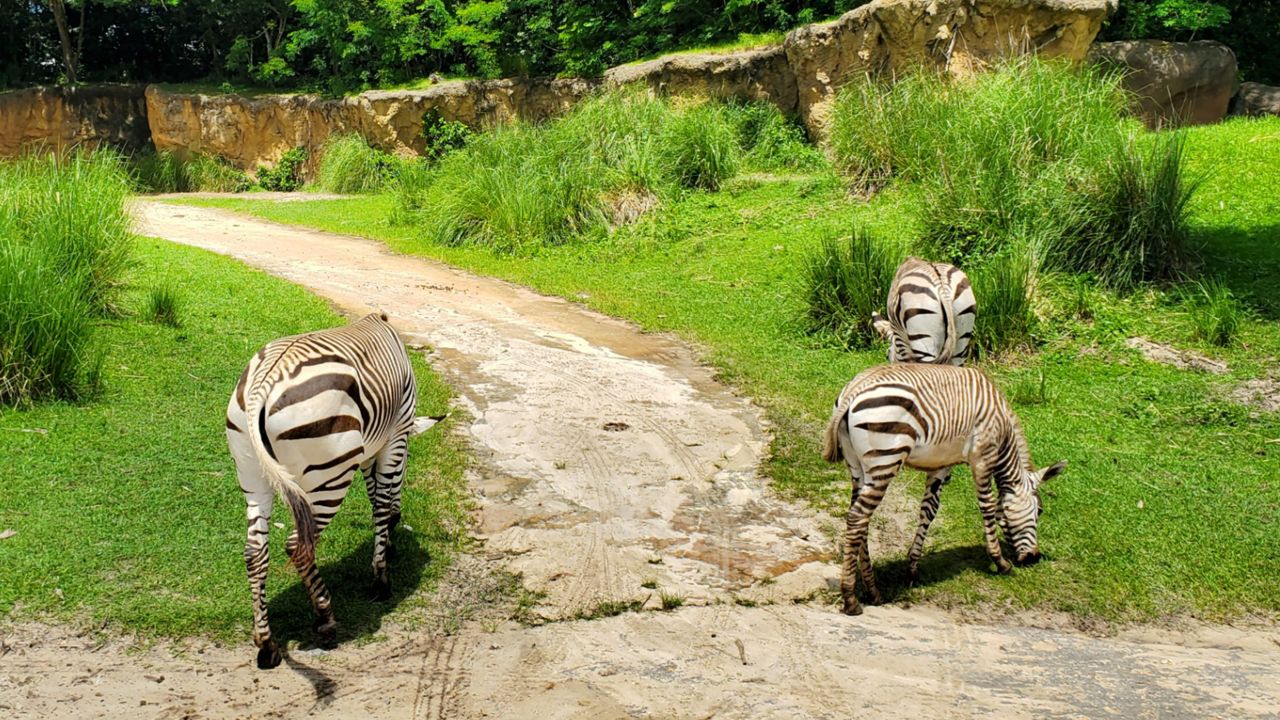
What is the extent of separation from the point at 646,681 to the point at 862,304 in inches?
259

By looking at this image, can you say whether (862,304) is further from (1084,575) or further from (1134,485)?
(1084,575)

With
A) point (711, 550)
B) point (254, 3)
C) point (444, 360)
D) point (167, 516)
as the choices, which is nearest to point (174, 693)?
point (167, 516)

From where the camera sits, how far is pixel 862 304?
10.6 m

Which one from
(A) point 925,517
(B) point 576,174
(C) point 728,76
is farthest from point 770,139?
(A) point 925,517

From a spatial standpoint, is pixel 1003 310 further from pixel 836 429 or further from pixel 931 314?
pixel 836 429

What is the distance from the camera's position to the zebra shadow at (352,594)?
5.12 meters

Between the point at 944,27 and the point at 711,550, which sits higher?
the point at 944,27

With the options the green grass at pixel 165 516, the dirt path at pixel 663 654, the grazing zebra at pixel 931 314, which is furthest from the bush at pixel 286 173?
the grazing zebra at pixel 931 314

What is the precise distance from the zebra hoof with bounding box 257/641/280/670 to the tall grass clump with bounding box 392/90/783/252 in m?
11.1

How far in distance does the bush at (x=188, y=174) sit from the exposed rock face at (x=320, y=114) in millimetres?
549

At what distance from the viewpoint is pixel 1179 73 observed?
18.5 metres

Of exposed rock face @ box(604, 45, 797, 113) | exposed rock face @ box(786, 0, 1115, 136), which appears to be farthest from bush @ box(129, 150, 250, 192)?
exposed rock face @ box(786, 0, 1115, 136)

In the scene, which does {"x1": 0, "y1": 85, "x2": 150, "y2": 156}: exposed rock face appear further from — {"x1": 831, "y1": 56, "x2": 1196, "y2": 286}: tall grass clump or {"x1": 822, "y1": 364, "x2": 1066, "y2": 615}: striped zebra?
{"x1": 822, "y1": 364, "x2": 1066, "y2": 615}: striped zebra

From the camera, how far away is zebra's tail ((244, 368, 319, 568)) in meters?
4.62
